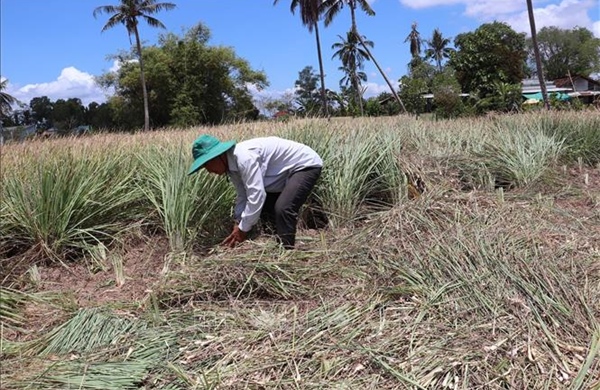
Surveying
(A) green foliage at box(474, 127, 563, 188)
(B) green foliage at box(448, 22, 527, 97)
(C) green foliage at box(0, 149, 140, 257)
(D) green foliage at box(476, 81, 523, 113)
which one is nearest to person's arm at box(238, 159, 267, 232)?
(C) green foliage at box(0, 149, 140, 257)

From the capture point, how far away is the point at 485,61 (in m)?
29.7

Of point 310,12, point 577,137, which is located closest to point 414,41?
point 310,12

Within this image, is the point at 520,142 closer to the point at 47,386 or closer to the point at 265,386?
the point at 265,386

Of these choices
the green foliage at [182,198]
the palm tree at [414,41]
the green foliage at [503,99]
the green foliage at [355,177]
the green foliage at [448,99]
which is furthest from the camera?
the palm tree at [414,41]

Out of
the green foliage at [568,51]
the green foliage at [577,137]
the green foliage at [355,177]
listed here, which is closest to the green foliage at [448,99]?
the green foliage at [577,137]

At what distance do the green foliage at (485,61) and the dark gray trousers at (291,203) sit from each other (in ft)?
90.0

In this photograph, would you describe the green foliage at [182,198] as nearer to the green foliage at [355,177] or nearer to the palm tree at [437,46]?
the green foliage at [355,177]

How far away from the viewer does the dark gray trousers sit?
3.66 m

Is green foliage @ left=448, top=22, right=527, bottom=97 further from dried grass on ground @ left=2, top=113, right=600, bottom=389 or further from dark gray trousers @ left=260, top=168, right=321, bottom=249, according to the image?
dried grass on ground @ left=2, top=113, right=600, bottom=389

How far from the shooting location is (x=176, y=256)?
3.58 m

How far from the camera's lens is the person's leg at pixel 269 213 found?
13.2 feet

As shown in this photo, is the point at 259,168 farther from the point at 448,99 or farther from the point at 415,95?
the point at 415,95

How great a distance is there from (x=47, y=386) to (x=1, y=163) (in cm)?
292

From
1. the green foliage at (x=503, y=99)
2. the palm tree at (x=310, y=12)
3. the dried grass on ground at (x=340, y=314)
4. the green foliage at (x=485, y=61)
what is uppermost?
the palm tree at (x=310, y=12)
